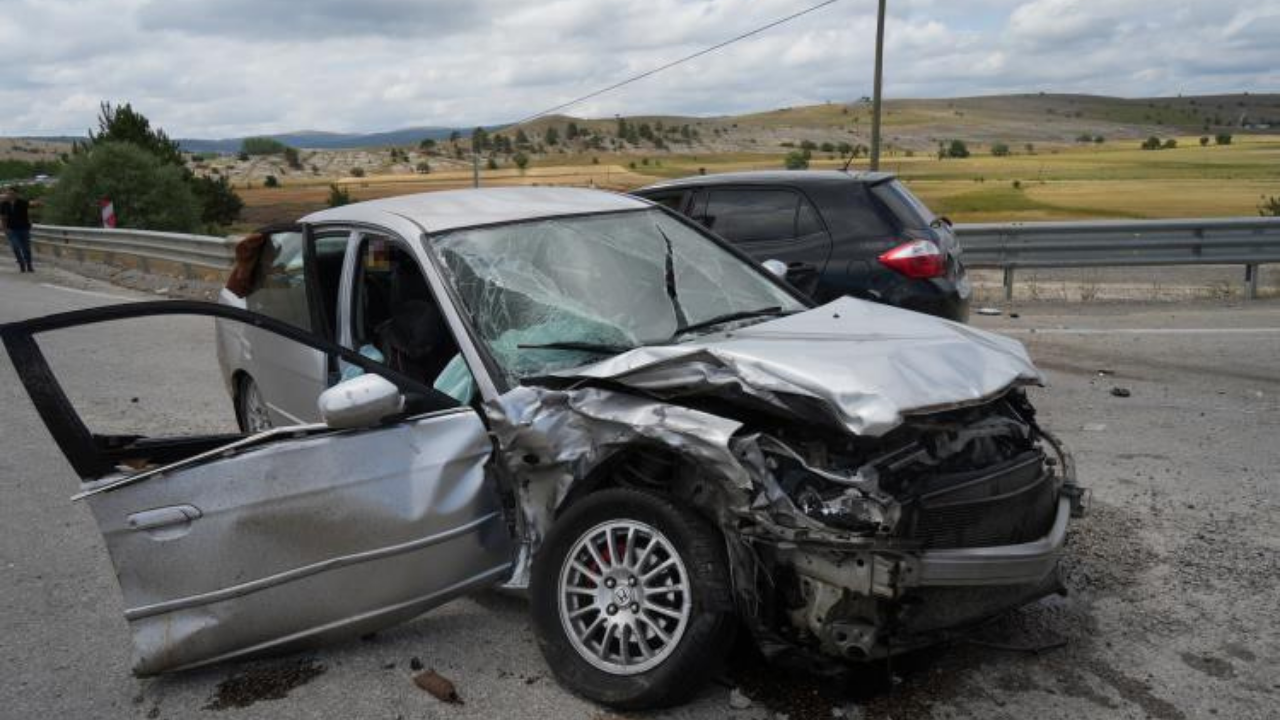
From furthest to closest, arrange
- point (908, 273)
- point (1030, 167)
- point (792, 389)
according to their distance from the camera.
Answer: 1. point (1030, 167)
2. point (908, 273)
3. point (792, 389)

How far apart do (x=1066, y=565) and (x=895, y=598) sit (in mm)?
1669

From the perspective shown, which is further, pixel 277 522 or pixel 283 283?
pixel 283 283

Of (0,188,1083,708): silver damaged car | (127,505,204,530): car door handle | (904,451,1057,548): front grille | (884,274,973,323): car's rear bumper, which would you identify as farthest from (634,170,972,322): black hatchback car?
(127,505,204,530): car door handle

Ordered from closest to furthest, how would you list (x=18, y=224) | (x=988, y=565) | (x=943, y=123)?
(x=988, y=565), (x=18, y=224), (x=943, y=123)

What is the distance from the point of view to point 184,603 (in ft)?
10.7

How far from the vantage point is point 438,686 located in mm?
3293

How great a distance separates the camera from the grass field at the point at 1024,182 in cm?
2150

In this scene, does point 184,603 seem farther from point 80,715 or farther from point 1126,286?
point 1126,286

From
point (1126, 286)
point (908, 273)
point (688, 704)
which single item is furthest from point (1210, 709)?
point (1126, 286)

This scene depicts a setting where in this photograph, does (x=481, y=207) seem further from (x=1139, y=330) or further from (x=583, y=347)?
(x=1139, y=330)

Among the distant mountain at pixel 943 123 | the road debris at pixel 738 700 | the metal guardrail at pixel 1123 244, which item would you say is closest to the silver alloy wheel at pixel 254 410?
the road debris at pixel 738 700

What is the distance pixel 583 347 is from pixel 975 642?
5.46 feet

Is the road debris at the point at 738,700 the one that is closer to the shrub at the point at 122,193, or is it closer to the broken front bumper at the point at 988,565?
the broken front bumper at the point at 988,565

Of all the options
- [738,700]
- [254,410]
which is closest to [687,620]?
[738,700]
